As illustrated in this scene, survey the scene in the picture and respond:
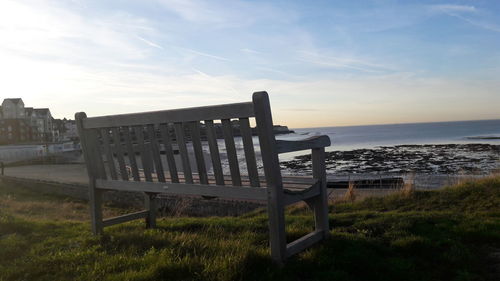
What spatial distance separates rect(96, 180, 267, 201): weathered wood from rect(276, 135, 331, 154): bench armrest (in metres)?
0.39

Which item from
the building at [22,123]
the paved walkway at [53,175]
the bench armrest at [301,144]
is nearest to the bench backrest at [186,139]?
the bench armrest at [301,144]

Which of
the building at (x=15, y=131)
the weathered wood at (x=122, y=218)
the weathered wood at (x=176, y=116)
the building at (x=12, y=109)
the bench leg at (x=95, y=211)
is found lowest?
the weathered wood at (x=122, y=218)

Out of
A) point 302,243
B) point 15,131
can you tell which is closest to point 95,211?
point 302,243

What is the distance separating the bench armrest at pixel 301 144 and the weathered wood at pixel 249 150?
0.23 m

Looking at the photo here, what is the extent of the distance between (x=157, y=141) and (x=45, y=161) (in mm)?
47767

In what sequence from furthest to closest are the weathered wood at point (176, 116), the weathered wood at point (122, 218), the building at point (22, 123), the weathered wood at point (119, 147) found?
the building at point (22, 123) < the weathered wood at point (122, 218) < the weathered wood at point (119, 147) < the weathered wood at point (176, 116)

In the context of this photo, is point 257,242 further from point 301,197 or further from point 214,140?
point 214,140

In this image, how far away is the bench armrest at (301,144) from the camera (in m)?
3.28

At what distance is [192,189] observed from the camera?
374 cm

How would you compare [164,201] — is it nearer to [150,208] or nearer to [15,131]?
[150,208]

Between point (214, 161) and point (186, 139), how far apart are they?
0.65m

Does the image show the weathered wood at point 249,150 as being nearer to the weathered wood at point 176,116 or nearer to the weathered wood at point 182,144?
the weathered wood at point 176,116

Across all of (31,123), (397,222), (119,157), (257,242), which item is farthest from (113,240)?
(31,123)

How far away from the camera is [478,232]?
13.8ft
